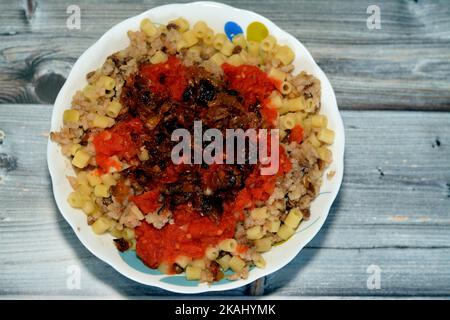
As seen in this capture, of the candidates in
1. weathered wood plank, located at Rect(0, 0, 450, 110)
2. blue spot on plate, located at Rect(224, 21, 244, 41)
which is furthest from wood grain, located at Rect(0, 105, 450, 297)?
blue spot on plate, located at Rect(224, 21, 244, 41)

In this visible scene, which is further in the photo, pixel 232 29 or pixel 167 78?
pixel 232 29

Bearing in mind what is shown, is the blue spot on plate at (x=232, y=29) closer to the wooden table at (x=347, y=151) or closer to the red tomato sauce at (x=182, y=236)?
the wooden table at (x=347, y=151)

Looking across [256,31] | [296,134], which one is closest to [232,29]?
[256,31]

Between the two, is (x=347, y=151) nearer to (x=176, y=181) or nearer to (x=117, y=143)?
(x=176, y=181)

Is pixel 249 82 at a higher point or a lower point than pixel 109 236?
higher

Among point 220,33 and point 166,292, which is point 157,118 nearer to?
point 220,33

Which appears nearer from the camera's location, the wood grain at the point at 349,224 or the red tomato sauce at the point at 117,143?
the red tomato sauce at the point at 117,143

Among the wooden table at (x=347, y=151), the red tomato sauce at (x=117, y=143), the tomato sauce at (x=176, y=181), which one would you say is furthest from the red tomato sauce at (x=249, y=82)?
the wooden table at (x=347, y=151)
